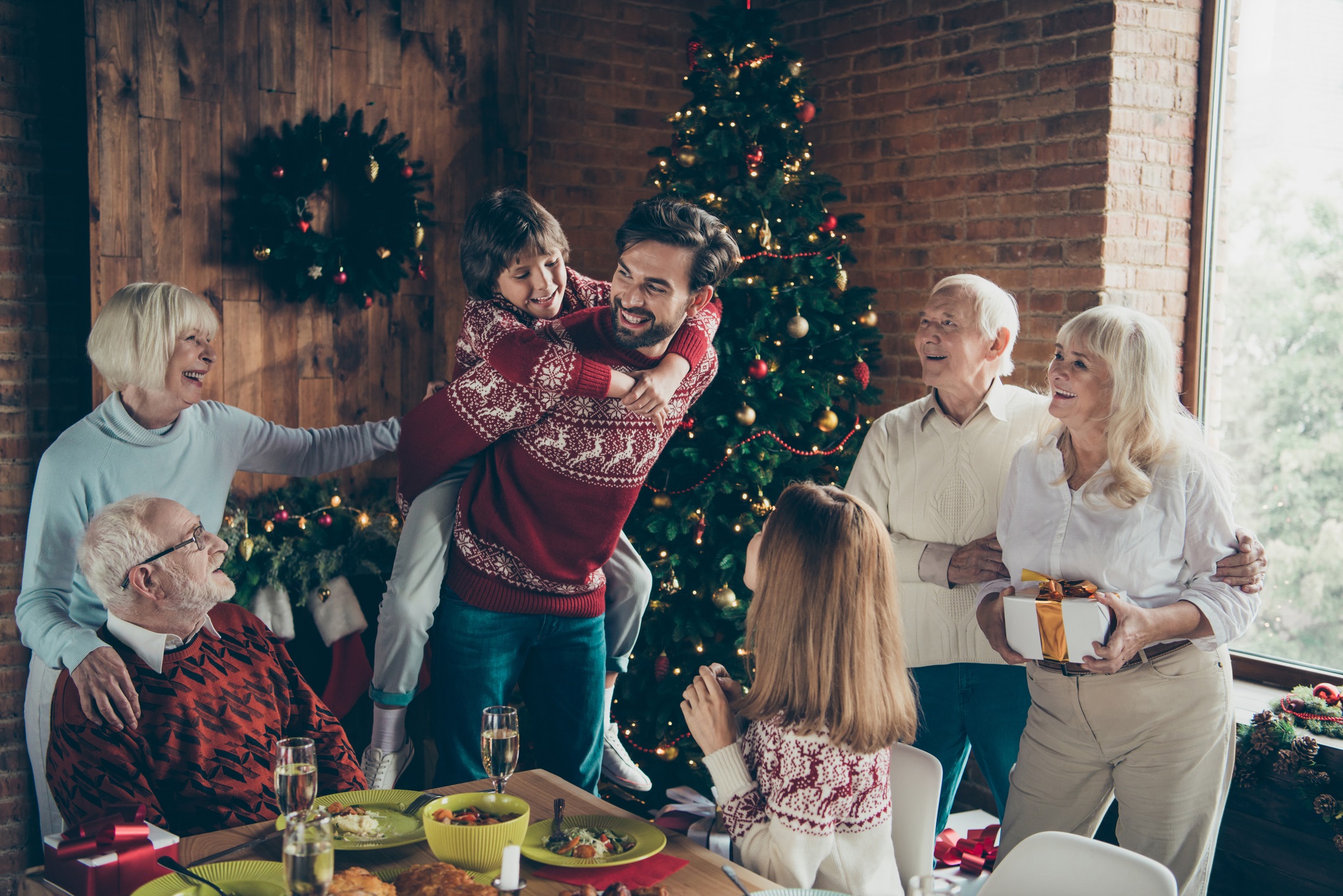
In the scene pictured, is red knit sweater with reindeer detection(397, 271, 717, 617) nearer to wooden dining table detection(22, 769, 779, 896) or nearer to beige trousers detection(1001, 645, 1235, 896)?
wooden dining table detection(22, 769, 779, 896)

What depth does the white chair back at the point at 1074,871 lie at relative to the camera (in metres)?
1.65

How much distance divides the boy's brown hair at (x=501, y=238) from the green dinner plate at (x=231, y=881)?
4.65ft

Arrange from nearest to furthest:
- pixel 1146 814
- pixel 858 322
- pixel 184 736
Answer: pixel 184 736, pixel 1146 814, pixel 858 322

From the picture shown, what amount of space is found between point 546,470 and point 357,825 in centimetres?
92

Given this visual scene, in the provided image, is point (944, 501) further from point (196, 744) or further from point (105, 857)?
point (105, 857)

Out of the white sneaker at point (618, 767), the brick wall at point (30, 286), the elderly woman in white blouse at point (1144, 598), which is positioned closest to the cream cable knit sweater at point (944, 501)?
the elderly woman in white blouse at point (1144, 598)

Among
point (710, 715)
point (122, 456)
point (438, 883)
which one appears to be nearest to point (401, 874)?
point (438, 883)

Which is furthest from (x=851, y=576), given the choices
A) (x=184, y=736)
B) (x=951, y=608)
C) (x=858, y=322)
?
(x=858, y=322)

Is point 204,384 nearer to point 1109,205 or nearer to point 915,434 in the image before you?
point 915,434

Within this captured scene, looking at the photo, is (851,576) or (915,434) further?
(915,434)

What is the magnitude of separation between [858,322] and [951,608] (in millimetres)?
1456

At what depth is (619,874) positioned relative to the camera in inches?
66.7

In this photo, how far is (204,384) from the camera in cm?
360

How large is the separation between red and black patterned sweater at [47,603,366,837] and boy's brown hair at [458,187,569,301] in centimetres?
95
